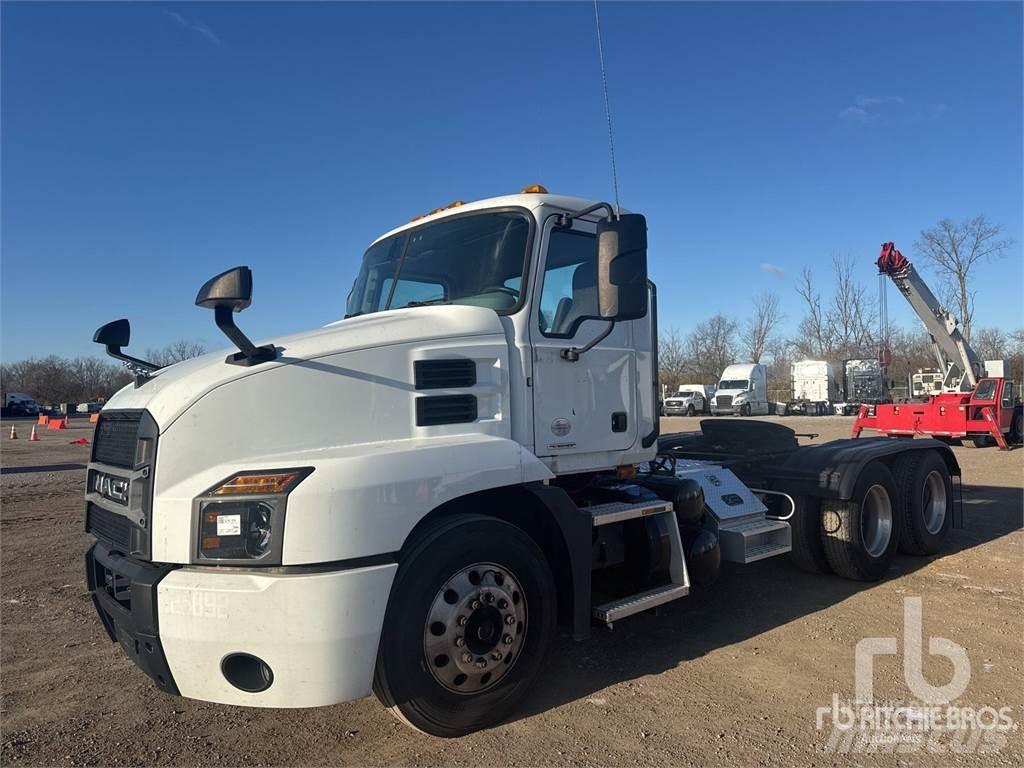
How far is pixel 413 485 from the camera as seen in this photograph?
317cm

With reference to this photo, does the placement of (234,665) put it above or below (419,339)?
below

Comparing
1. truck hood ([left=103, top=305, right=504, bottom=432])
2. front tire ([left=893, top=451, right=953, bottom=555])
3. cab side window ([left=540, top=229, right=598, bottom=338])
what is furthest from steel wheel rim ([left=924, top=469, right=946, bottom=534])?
truck hood ([left=103, top=305, right=504, bottom=432])

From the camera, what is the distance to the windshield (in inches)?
160

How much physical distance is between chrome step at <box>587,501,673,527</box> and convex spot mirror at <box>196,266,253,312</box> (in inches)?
85.9

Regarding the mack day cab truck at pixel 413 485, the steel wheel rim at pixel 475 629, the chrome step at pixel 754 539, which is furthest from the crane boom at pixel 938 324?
the steel wheel rim at pixel 475 629

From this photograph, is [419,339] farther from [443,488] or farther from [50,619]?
[50,619]

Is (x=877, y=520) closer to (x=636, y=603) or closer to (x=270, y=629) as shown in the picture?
(x=636, y=603)

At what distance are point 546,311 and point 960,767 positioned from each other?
9.71ft

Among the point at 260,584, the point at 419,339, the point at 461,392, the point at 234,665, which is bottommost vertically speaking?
the point at 234,665

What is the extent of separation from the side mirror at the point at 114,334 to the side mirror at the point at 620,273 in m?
2.94

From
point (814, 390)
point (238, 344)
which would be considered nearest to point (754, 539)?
point (238, 344)

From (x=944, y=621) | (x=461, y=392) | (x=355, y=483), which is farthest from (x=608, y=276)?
(x=944, y=621)

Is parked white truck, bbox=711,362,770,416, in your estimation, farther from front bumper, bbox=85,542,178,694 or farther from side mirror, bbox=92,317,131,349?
front bumper, bbox=85,542,178,694

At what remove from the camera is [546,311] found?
409cm
